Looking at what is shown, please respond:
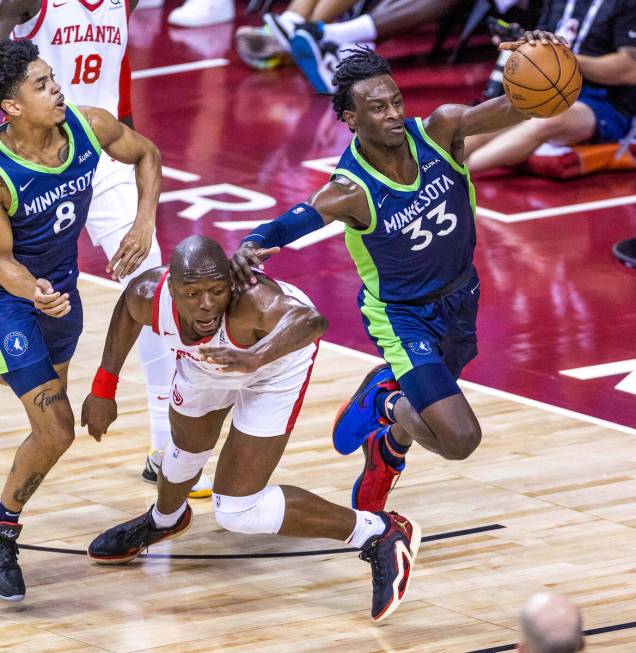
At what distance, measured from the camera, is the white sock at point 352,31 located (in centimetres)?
1230

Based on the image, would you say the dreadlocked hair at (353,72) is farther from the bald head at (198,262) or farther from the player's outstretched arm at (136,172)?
the bald head at (198,262)

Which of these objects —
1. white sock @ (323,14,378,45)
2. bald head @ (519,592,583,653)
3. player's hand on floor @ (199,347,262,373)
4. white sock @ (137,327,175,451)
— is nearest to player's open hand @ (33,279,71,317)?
player's hand on floor @ (199,347,262,373)

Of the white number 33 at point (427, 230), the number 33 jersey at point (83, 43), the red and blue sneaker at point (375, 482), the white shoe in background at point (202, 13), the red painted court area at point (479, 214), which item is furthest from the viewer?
the white shoe in background at point (202, 13)

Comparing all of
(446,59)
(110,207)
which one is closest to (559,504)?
(110,207)

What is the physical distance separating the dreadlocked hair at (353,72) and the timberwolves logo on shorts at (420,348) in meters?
0.90

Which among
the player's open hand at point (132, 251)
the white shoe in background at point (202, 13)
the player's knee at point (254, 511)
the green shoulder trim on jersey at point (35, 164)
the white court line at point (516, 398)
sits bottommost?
the white shoe in background at point (202, 13)

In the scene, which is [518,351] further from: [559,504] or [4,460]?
[4,460]

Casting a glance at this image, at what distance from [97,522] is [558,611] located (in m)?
3.40

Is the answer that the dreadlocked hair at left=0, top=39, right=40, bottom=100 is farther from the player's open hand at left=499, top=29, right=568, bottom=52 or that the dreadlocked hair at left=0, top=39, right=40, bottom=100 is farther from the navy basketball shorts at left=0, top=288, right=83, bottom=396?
the player's open hand at left=499, top=29, right=568, bottom=52

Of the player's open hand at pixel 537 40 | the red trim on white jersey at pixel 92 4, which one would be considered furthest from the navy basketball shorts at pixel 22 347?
the player's open hand at pixel 537 40

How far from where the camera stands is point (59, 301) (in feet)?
16.3

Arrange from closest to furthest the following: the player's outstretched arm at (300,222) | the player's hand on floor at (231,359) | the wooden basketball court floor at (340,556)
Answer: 1. the player's hand on floor at (231,359)
2. the wooden basketball court floor at (340,556)
3. the player's outstretched arm at (300,222)

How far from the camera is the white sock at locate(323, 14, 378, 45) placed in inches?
484

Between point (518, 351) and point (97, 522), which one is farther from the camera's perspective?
point (518, 351)
